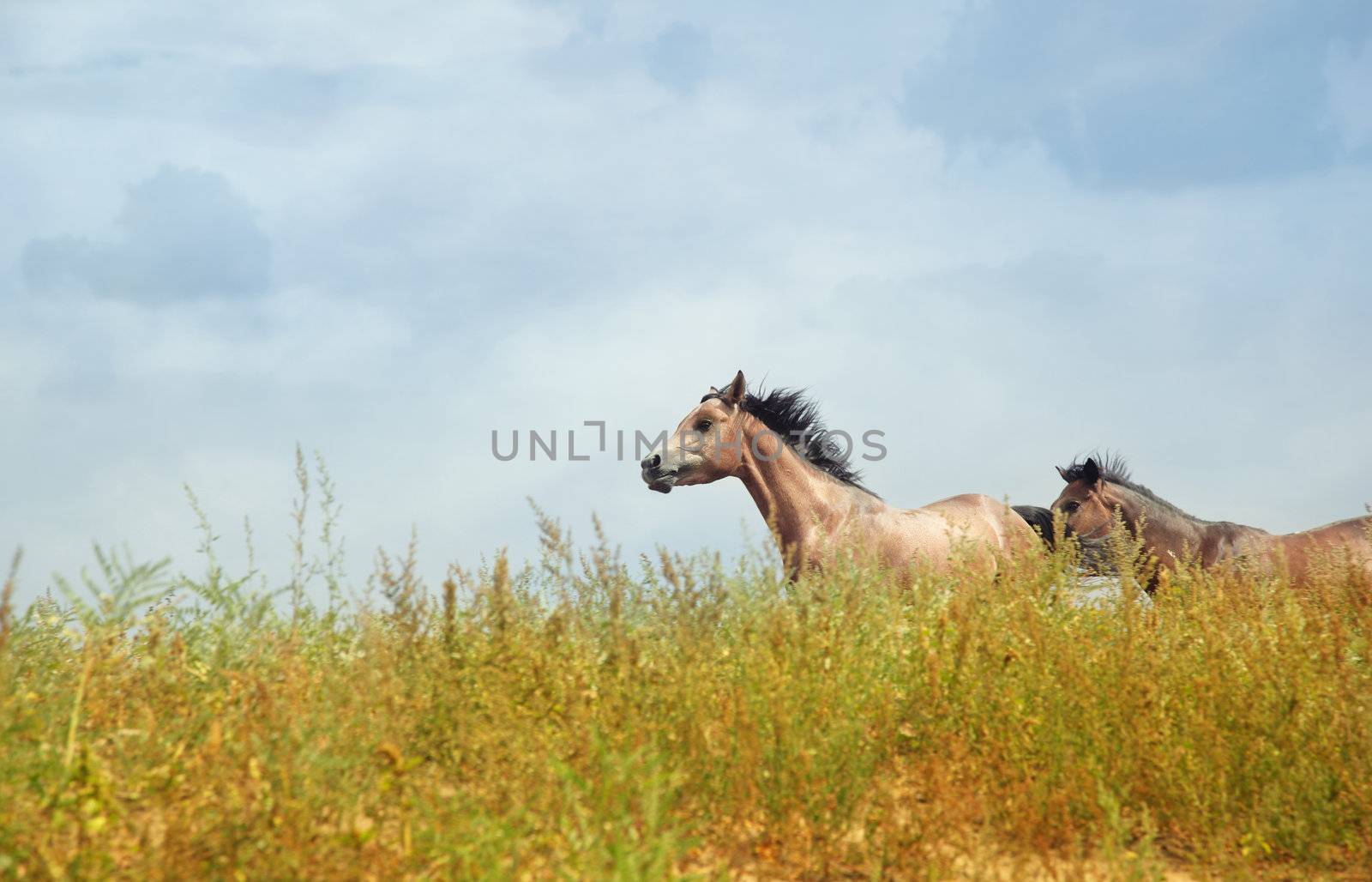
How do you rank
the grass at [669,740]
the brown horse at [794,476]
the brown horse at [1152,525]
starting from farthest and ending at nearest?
1. the brown horse at [1152,525]
2. the brown horse at [794,476]
3. the grass at [669,740]

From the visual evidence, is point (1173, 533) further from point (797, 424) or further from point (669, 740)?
point (669, 740)

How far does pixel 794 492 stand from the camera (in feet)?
36.1

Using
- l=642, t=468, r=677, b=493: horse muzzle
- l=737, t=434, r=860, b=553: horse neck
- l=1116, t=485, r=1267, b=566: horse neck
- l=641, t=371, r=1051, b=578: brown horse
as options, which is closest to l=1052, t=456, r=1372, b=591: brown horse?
l=1116, t=485, r=1267, b=566: horse neck

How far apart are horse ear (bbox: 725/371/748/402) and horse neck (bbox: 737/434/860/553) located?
418 millimetres

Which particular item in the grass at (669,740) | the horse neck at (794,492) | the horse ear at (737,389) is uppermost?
the horse ear at (737,389)

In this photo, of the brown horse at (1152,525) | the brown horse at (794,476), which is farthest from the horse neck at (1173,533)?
the brown horse at (794,476)

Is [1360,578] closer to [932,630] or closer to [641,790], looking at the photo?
[932,630]

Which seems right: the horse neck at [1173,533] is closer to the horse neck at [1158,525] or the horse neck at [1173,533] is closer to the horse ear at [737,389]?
the horse neck at [1158,525]

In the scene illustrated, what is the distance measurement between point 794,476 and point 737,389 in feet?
3.45

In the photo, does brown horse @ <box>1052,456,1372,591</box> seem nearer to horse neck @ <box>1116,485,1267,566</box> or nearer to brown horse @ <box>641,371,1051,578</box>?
horse neck @ <box>1116,485,1267,566</box>

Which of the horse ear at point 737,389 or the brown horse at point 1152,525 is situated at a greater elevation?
the horse ear at point 737,389

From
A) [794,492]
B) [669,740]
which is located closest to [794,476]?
[794,492]

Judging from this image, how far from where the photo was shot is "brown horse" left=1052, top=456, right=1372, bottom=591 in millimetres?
12742

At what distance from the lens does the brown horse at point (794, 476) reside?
1086cm
